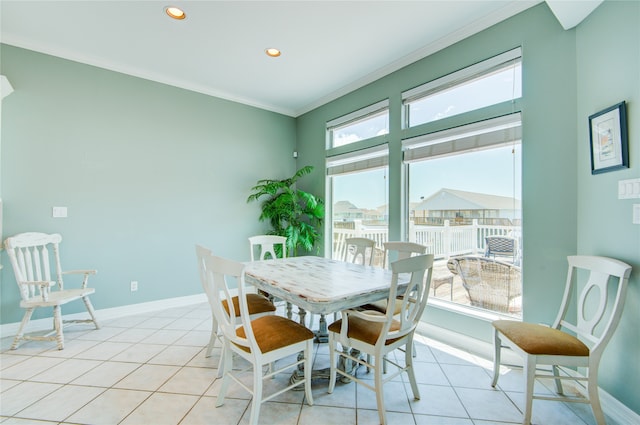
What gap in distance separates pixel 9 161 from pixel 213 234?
2.14 meters

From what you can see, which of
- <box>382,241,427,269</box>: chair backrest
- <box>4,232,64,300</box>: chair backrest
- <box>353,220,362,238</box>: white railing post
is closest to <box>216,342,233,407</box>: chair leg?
<box>382,241,427,269</box>: chair backrest

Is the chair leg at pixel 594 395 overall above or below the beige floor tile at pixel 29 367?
above

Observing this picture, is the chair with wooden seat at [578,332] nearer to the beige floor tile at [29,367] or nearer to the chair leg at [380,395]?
the chair leg at [380,395]

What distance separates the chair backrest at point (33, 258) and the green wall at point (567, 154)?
4010mm

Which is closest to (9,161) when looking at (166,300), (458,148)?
(166,300)

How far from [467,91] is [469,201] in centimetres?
107

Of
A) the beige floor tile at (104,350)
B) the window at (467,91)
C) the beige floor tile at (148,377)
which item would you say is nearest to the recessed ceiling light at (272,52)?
the window at (467,91)

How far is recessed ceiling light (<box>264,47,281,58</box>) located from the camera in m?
2.87

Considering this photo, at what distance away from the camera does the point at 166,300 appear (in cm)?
351

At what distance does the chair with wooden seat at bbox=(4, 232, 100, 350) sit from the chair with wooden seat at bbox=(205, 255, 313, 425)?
1.90m

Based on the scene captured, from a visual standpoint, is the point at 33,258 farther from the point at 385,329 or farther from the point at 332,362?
the point at 385,329

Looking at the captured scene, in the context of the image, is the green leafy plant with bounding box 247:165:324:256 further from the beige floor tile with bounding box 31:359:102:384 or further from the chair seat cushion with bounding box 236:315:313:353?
the beige floor tile with bounding box 31:359:102:384

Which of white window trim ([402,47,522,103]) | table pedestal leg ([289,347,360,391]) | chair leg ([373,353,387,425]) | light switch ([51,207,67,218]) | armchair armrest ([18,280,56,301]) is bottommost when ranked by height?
table pedestal leg ([289,347,360,391])

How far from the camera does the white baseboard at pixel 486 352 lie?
1537 mm
